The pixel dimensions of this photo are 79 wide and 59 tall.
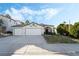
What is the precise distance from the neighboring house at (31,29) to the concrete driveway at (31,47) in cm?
7

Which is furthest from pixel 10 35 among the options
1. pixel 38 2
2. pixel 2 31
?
pixel 38 2

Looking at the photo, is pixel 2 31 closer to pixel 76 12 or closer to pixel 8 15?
pixel 8 15

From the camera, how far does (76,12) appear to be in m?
7.59

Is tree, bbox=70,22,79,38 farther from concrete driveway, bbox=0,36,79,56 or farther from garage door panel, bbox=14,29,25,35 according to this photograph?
garage door panel, bbox=14,29,25,35

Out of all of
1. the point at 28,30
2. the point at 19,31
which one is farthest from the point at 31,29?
the point at 19,31

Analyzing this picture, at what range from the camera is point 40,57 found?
24.8 feet

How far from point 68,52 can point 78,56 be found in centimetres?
16

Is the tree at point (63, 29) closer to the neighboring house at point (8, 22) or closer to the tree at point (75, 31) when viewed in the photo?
the tree at point (75, 31)

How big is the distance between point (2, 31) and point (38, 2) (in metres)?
0.69

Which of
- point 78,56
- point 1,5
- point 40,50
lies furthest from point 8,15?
point 78,56

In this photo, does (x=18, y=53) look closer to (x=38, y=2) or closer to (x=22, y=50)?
(x=22, y=50)

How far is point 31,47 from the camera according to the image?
7.57 m

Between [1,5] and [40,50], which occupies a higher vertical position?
[1,5]

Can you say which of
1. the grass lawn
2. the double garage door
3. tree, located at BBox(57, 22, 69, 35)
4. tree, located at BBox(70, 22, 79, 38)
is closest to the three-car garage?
the double garage door
